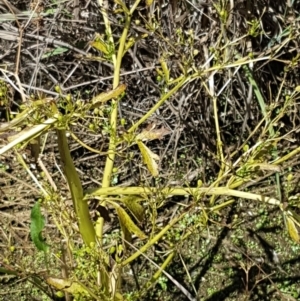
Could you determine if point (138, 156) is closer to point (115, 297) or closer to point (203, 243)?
point (203, 243)

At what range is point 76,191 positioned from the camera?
1.28 meters

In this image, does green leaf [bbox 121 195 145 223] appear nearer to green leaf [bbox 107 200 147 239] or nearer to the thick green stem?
green leaf [bbox 107 200 147 239]

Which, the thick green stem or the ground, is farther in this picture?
the ground

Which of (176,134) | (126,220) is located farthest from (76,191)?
(176,134)

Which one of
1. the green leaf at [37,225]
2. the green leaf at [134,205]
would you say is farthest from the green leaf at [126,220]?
the green leaf at [37,225]

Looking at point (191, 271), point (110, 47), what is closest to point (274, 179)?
point (191, 271)

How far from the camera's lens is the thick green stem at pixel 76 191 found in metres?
1.21

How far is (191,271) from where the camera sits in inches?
70.3

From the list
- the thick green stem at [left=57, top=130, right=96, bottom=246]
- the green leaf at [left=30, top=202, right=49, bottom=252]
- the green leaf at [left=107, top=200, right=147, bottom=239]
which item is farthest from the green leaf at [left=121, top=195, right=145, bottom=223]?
the green leaf at [left=30, top=202, right=49, bottom=252]

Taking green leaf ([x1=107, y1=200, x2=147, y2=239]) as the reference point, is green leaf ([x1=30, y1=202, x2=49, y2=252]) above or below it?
below

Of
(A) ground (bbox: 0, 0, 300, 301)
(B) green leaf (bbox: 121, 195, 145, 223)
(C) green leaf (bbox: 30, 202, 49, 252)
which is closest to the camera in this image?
(B) green leaf (bbox: 121, 195, 145, 223)

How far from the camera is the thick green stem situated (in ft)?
3.96

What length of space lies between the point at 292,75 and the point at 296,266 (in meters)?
0.58

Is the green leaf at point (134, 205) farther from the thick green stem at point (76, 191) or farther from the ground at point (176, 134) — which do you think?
the ground at point (176, 134)
